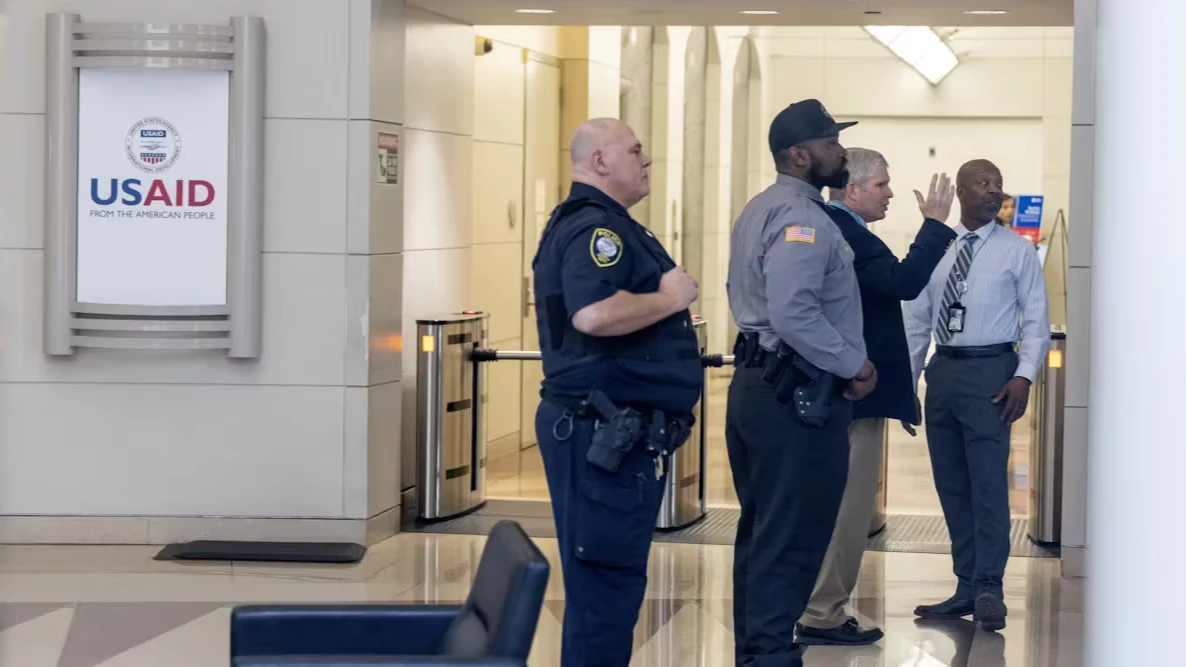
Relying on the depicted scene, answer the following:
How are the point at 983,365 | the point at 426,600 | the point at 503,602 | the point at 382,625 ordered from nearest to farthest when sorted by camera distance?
the point at 503,602, the point at 382,625, the point at 983,365, the point at 426,600

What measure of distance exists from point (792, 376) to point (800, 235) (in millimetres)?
403

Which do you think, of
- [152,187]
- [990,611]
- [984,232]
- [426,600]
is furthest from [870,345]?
[152,187]

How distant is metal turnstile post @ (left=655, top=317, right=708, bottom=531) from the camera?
23.4 ft

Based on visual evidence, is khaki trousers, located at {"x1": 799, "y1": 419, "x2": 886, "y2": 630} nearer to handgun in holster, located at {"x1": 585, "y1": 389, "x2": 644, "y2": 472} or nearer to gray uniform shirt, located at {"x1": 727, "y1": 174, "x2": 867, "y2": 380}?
gray uniform shirt, located at {"x1": 727, "y1": 174, "x2": 867, "y2": 380}

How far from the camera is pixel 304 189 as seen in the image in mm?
6566

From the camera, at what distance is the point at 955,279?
521cm

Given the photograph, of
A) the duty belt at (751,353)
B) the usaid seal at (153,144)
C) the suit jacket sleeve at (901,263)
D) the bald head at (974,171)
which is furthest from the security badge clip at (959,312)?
the usaid seal at (153,144)

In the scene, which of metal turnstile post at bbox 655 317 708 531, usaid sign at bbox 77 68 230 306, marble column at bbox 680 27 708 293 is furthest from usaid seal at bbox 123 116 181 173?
marble column at bbox 680 27 708 293

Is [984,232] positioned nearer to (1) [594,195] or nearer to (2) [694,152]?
(1) [594,195]

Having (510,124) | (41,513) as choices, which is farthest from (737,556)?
(510,124)

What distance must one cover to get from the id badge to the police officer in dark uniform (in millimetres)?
1736

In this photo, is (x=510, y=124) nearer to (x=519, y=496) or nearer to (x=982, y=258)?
(x=519, y=496)

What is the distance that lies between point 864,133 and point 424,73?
37.0 feet

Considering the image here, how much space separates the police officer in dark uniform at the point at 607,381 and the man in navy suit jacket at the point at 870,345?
1072 millimetres
